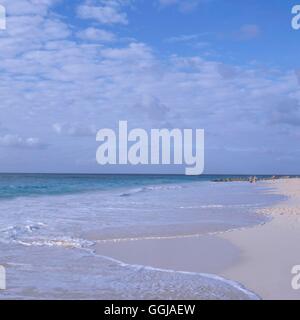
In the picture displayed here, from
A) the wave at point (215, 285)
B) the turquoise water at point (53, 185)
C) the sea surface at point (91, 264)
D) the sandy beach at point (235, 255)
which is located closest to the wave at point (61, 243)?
the sea surface at point (91, 264)

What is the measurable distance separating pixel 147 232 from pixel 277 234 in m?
3.67

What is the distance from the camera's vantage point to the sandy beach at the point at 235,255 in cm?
746

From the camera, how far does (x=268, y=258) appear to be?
9.12 meters

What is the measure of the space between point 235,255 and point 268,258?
75cm

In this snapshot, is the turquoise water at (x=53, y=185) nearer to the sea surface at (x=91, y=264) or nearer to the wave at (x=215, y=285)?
the sea surface at (x=91, y=264)

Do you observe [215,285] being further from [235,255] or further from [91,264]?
[91,264]

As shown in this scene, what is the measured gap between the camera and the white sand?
7043 millimetres

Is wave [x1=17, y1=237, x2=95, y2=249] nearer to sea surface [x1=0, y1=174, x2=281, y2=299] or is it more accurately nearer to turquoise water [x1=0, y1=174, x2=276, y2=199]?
sea surface [x1=0, y1=174, x2=281, y2=299]

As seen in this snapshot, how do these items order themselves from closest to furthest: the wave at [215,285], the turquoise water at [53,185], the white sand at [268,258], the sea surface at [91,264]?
the wave at [215,285], the sea surface at [91,264], the white sand at [268,258], the turquoise water at [53,185]

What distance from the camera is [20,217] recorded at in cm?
1714

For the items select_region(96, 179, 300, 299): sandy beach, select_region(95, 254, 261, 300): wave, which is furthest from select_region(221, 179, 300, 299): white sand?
select_region(95, 254, 261, 300): wave
